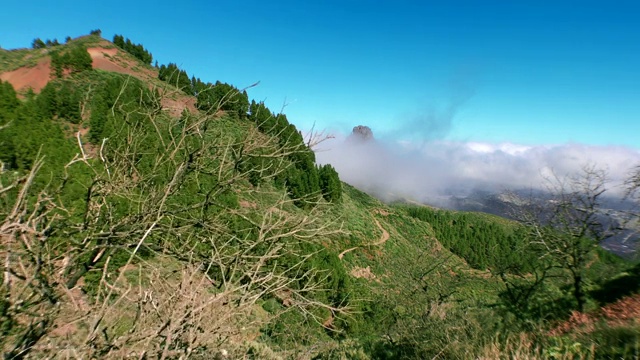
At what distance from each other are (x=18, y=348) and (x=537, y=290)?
15396mm

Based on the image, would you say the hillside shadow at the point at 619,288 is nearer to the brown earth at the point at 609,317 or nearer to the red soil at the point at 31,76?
the brown earth at the point at 609,317

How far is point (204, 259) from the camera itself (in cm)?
580

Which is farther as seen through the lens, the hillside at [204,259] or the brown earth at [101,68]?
the brown earth at [101,68]

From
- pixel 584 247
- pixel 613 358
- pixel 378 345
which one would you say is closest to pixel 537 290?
pixel 584 247

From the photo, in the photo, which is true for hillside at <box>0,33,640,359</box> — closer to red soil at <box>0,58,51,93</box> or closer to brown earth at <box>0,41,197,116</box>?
red soil at <box>0,58,51,93</box>

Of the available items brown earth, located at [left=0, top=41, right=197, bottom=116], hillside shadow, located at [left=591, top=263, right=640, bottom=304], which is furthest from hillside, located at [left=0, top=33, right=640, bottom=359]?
brown earth, located at [left=0, top=41, right=197, bottom=116]

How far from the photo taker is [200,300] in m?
3.39

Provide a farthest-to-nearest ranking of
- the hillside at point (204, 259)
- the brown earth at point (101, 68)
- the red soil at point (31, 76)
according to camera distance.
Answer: the brown earth at point (101, 68)
the red soil at point (31, 76)
the hillside at point (204, 259)

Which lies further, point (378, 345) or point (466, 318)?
point (378, 345)

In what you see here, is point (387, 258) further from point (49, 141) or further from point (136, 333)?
point (136, 333)

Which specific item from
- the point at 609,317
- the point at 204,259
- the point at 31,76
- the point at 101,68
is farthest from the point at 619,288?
the point at 101,68

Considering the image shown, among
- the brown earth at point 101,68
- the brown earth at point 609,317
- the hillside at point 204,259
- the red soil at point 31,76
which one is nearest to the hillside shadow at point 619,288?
the hillside at point 204,259

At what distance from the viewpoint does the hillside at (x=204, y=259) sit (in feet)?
10.9

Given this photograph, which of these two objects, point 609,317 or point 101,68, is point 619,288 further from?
point 101,68
